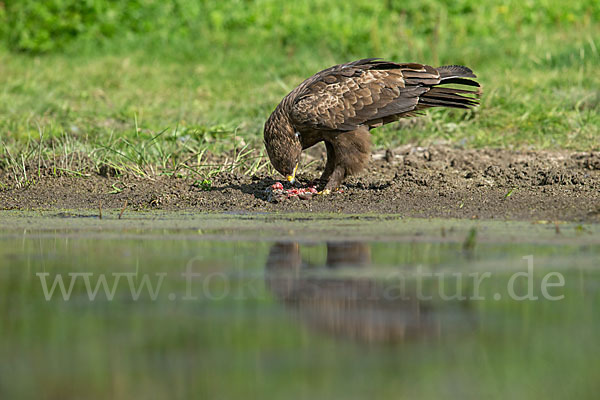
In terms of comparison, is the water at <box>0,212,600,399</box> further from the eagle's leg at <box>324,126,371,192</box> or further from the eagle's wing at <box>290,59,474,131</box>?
the eagle's wing at <box>290,59,474,131</box>

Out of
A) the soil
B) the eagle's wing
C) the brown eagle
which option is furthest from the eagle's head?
the soil

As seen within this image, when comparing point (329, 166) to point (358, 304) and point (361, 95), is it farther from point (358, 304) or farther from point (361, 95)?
point (358, 304)

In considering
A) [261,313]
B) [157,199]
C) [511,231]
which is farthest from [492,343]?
[157,199]

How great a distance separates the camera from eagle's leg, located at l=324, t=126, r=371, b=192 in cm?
743

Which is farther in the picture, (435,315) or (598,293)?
(598,293)

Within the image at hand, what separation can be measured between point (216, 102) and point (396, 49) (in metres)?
3.01

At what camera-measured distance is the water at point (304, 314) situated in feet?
9.16

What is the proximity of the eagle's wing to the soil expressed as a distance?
0.57 metres

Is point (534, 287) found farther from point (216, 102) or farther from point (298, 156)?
point (216, 102)

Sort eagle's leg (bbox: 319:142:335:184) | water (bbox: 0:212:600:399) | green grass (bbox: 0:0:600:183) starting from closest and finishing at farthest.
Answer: water (bbox: 0:212:600:399), eagle's leg (bbox: 319:142:335:184), green grass (bbox: 0:0:600:183)

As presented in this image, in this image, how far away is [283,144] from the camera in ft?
24.2

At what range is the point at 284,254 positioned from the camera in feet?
16.3

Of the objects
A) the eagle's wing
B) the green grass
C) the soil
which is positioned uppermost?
the eagle's wing

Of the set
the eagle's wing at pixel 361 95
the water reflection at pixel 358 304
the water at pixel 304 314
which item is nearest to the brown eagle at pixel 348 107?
the eagle's wing at pixel 361 95
